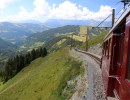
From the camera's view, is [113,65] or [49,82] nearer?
[113,65]

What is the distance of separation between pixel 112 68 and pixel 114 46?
3.47ft

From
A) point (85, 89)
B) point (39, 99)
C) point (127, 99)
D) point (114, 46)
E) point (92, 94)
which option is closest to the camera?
point (127, 99)

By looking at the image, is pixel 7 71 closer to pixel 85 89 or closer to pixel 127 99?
pixel 85 89

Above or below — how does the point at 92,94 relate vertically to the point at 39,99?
above

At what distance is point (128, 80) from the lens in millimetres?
7008

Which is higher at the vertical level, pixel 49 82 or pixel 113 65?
pixel 113 65

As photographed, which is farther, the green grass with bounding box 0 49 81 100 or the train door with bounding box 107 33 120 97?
the green grass with bounding box 0 49 81 100

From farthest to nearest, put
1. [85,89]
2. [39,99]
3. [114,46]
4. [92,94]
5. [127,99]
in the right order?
[39,99]
[85,89]
[92,94]
[114,46]
[127,99]

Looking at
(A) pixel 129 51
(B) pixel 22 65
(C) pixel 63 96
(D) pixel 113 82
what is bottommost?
(B) pixel 22 65

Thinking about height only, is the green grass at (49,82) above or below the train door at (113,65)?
below

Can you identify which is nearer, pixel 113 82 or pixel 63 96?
pixel 113 82

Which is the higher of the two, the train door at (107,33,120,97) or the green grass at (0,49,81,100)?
the train door at (107,33,120,97)

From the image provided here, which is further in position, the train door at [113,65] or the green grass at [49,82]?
the green grass at [49,82]

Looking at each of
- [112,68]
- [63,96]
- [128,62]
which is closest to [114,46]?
[112,68]
